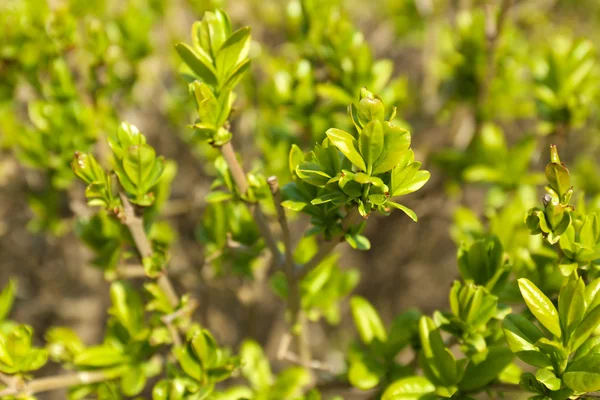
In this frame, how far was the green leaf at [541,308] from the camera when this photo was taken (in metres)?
0.86

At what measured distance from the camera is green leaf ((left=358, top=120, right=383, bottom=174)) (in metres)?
0.79

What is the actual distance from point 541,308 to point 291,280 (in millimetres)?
505

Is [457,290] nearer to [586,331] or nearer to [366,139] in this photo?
[586,331]

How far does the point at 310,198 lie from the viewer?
3.19 ft

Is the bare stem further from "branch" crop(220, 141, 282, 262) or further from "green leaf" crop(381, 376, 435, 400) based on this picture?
"green leaf" crop(381, 376, 435, 400)

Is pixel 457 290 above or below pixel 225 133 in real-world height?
below

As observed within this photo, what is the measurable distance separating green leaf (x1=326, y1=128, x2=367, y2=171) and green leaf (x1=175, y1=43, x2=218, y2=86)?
28 cm

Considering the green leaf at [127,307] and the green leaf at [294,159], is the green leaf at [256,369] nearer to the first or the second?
the green leaf at [127,307]

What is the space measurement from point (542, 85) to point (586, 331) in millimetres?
890

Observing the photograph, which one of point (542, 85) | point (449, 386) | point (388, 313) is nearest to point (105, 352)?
point (449, 386)

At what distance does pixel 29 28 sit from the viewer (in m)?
1.61

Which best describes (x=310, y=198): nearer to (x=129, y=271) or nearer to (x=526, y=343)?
(x=526, y=343)

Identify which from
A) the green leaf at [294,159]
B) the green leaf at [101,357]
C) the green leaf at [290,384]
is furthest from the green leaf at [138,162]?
the green leaf at [290,384]

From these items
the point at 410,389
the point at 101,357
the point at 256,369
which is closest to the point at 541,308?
the point at 410,389
